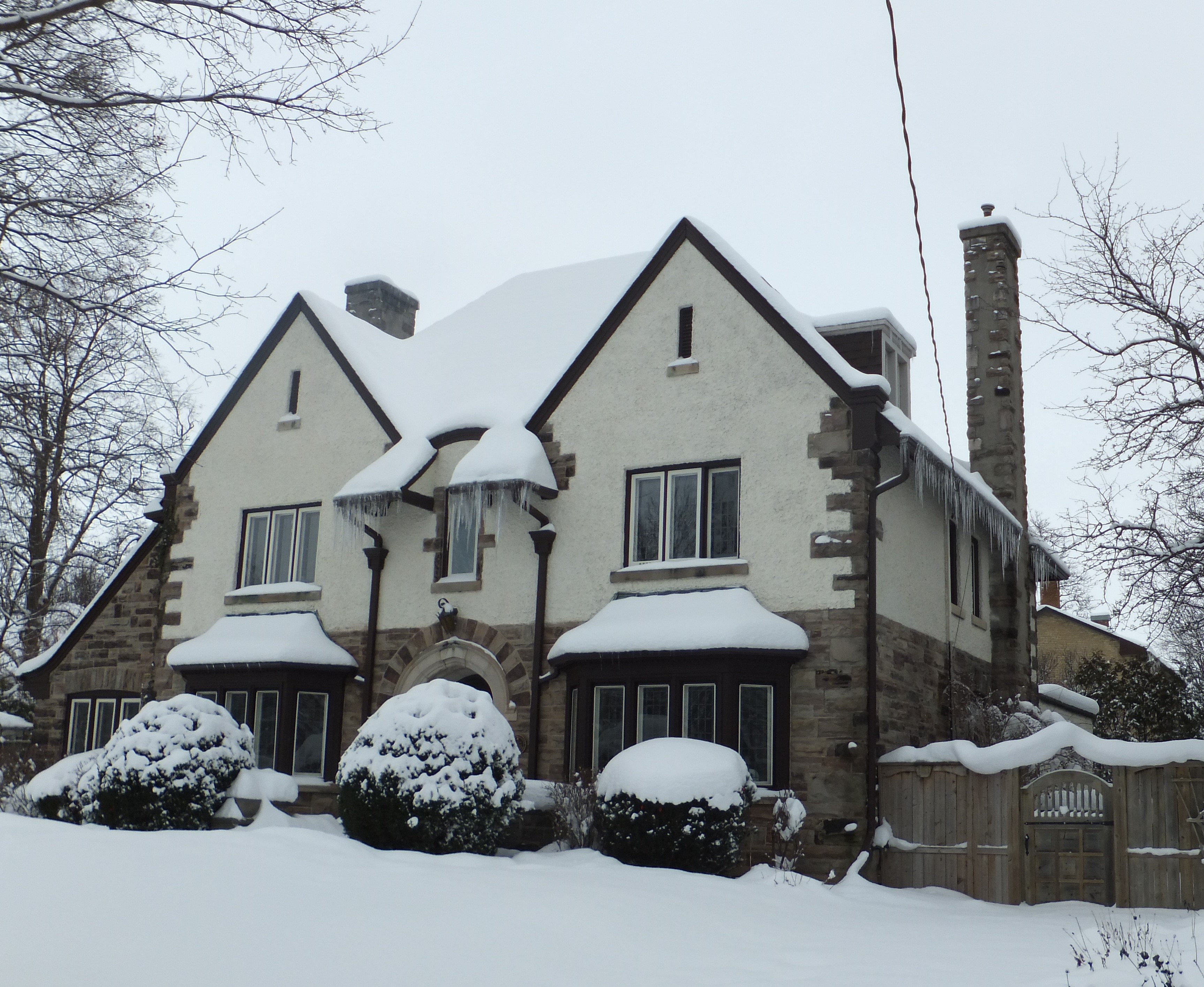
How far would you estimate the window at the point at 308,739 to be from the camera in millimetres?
18000

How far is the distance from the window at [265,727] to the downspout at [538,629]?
13.1 ft

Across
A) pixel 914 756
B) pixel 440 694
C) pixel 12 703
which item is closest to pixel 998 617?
pixel 914 756

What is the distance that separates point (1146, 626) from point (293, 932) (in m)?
11.7

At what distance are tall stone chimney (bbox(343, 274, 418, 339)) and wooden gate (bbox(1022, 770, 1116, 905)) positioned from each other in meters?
14.5

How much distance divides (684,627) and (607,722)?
180cm

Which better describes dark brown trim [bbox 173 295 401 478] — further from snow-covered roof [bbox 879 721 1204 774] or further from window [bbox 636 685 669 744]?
snow-covered roof [bbox 879 721 1204 774]

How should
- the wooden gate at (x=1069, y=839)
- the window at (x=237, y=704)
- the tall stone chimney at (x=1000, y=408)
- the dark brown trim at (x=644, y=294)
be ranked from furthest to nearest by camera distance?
the tall stone chimney at (x=1000, y=408) < the window at (x=237, y=704) < the dark brown trim at (x=644, y=294) < the wooden gate at (x=1069, y=839)

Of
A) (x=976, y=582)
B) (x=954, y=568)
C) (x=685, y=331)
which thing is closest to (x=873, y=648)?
(x=954, y=568)

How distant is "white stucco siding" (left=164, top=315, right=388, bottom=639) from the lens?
18.8m

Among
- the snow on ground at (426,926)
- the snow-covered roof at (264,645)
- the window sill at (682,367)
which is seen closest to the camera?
the snow on ground at (426,926)

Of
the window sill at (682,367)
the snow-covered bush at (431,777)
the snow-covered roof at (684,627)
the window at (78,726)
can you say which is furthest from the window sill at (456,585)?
the window at (78,726)

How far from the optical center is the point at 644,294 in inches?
677

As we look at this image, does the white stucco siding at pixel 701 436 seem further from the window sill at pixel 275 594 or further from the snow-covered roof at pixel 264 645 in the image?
the window sill at pixel 275 594

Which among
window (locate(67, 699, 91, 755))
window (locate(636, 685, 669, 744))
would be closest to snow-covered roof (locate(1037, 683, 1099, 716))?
window (locate(636, 685, 669, 744))
